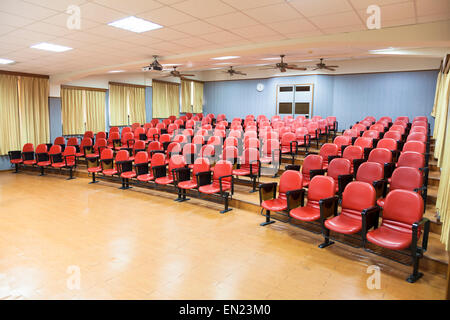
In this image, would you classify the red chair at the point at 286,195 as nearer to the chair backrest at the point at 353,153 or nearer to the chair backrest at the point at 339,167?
the chair backrest at the point at 339,167

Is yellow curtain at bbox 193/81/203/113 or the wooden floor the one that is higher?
yellow curtain at bbox 193/81/203/113

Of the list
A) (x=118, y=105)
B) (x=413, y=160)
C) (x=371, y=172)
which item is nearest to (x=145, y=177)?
(x=371, y=172)

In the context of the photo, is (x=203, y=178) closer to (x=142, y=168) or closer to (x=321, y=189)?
(x=142, y=168)

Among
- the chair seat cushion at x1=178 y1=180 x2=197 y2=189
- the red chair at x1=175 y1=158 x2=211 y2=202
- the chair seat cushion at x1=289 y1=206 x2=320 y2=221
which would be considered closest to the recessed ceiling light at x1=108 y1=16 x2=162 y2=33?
the red chair at x1=175 y1=158 x2=211 y2=202

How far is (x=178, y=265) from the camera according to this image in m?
3.61

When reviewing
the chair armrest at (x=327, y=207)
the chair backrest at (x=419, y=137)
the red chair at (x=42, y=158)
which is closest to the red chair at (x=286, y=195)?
the chair armrest at (x=327, y=207)

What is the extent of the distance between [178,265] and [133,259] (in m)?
0.60

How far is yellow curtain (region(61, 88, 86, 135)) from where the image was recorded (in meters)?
11.1

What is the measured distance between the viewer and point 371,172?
15.8 ft

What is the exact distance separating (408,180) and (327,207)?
1.31 m

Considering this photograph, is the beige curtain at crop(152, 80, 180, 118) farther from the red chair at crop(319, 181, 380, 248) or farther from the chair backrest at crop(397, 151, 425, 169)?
the red chair at crop(319, 181, 380, 248)

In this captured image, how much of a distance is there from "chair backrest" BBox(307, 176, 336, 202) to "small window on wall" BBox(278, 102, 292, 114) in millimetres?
9314

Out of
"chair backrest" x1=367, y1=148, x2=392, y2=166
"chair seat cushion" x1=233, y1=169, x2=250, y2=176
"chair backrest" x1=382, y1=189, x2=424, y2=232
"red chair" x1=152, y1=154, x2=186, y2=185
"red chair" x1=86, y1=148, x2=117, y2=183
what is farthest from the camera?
"red chair" x1=86, y1=148, x2=117, y2=183
